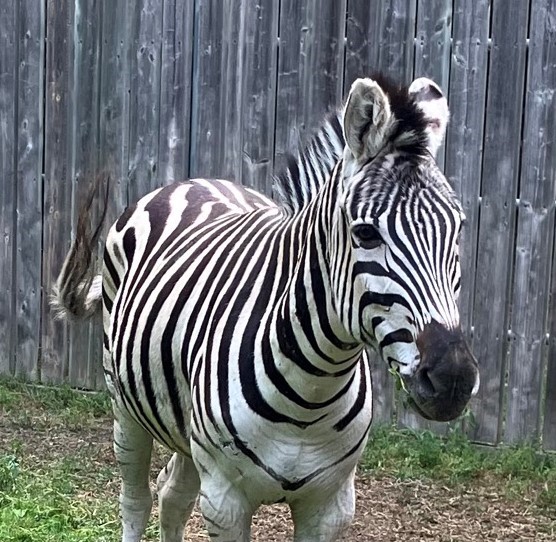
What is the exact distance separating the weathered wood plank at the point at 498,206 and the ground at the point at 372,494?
406 millimetres

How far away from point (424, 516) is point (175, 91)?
286cm

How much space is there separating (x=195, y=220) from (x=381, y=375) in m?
2.05

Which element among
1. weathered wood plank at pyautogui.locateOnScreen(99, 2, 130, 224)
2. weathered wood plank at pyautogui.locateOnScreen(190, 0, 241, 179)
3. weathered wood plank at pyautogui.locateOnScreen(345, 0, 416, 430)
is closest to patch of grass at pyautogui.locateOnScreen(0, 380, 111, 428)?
weathered wood plank at pyautogui.locateOnScreen(99, 2, 130, 224)

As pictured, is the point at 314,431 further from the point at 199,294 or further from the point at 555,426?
the point at 555,426

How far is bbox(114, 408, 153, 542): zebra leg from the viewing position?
13.2 ft

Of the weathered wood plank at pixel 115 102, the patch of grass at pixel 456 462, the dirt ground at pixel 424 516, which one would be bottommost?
the dirt ground at pixel 424 516

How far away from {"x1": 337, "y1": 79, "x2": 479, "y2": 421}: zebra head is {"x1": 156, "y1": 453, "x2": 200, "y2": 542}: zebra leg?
1695 mm

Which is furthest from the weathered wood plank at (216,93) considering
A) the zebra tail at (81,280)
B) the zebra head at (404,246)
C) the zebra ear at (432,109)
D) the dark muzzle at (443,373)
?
the dark muzzle at (443,373)

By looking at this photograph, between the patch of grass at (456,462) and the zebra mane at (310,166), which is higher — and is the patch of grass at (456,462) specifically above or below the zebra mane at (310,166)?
below

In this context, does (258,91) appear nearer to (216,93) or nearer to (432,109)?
(216,93)

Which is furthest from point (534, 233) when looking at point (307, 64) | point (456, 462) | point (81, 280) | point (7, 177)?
point (7, 177)

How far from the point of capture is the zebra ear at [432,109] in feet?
8.51

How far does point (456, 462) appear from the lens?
5.26 meters

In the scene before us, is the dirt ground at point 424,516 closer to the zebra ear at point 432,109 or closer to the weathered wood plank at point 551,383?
the weathered wood plank at point 551,383
